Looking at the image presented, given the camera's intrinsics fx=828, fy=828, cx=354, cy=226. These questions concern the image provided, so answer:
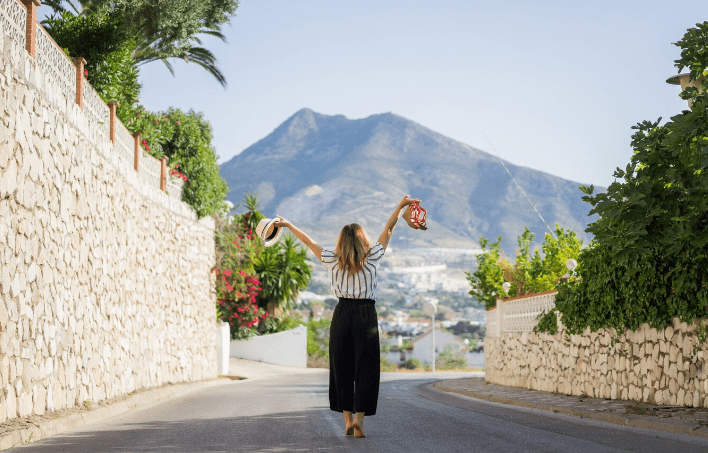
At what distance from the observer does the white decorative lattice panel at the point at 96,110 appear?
13669 mm

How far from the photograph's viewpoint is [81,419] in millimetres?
10555

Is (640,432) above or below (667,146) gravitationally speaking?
below

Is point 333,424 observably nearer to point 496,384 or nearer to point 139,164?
point 139,164

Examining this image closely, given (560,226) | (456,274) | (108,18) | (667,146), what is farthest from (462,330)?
(667,146)

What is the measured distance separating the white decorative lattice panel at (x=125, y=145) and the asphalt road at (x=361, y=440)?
5889 mm

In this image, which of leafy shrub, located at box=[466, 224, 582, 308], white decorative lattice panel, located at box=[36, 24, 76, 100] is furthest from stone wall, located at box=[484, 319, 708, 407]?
white decorative lattice panel, located at box=[36, 24, 76, 100]

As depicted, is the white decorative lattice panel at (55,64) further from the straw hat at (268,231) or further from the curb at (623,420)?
the curb at (623,420)

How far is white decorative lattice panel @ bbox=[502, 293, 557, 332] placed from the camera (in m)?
18.4

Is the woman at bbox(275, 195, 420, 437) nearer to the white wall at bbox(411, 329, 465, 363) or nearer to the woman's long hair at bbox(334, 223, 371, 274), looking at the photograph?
the woman's long hair at bbox(334, 223, 371, 274)

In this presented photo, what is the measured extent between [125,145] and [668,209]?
35.5 feet

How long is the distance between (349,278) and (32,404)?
15.3ft

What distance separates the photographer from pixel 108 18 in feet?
71.3

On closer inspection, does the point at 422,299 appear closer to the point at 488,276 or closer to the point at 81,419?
the point at 488,276

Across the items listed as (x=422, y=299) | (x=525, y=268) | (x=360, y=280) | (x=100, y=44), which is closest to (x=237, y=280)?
(x=525, y=268)
